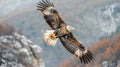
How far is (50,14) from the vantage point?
27078 millimetres

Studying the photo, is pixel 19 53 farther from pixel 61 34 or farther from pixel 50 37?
pixel 61 34

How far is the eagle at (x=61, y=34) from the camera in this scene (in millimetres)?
25359

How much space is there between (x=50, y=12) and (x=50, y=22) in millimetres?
681

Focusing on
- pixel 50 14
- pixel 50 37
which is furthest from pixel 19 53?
pixel 50 37

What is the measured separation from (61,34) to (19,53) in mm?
67044

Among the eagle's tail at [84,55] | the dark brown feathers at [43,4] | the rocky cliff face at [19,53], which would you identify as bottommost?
the eagle's tail at [84,55]

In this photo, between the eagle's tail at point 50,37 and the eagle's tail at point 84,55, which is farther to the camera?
the eagle's tail at point 84,55

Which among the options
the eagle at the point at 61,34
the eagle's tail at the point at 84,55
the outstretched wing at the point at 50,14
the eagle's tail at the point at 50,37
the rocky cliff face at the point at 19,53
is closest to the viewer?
the eagle's tail at the point at 50,37

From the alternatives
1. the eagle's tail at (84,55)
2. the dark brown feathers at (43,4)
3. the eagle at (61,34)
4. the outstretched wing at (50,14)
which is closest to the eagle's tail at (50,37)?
the eagle at (61,34)

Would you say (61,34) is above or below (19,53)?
below

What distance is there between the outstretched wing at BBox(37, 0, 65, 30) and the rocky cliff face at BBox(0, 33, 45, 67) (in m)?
56.1

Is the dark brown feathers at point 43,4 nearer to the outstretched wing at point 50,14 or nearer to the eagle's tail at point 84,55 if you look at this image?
the outstretched wing at point 50,14

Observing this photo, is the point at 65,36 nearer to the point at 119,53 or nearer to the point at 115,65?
the point at 115,65

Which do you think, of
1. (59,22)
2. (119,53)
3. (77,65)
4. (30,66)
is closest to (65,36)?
(59,22)
